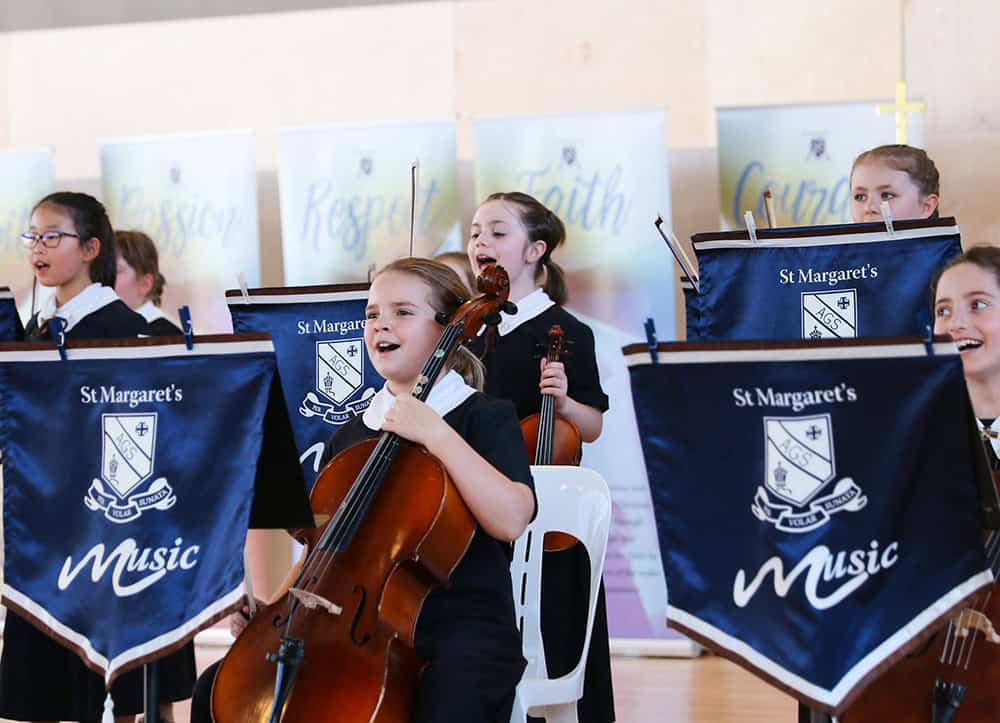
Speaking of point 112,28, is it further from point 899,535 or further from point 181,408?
point 899,535

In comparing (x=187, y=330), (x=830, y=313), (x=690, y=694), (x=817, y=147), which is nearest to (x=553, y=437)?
(x=830, y=313)

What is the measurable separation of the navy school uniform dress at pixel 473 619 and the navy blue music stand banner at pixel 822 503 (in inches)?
14.2

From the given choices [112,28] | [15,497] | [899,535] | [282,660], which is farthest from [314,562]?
[112,28]

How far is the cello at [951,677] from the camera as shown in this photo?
1.91 m

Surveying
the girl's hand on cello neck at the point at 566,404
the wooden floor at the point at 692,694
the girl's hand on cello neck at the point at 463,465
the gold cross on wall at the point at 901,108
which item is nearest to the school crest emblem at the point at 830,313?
the girl's hand on cello neck at the point at 566,404

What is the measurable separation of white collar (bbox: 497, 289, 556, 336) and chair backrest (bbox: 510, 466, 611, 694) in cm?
56

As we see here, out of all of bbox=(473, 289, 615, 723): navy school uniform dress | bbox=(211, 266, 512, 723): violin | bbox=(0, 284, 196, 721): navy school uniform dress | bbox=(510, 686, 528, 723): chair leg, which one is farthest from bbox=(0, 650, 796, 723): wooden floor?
bbox=(211, 266, 512, 723): violin

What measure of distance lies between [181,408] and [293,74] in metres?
3.43

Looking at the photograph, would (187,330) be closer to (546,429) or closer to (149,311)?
(546,429)

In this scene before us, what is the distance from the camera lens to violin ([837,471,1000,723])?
6.28ft

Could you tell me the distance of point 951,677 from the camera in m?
1.93

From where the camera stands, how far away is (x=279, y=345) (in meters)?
2.97

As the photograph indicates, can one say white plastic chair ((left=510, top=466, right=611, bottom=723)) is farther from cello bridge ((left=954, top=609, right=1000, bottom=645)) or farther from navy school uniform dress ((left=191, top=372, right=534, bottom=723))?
cello bridge ((left=954, top=609, right=1000, bottom=645))

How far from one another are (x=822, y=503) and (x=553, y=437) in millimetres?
1124
